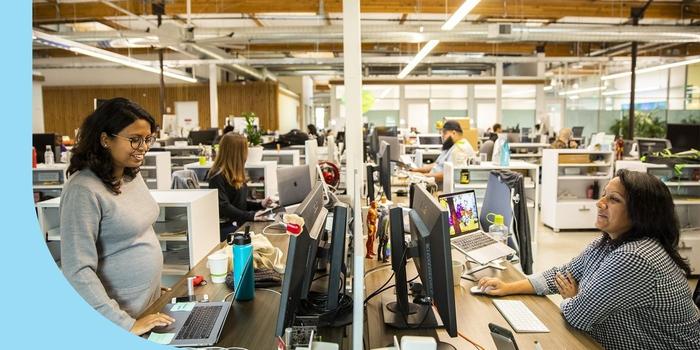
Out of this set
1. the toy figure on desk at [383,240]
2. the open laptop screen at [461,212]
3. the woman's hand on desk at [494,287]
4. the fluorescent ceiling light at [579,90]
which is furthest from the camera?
the fluorescent ceiling light at [579,90]

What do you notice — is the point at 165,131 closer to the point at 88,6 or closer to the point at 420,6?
the point at 88,6

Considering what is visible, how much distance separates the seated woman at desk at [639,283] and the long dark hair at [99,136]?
184 cm

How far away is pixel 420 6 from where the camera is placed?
28.7 feet

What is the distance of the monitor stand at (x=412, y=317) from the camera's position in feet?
6.11

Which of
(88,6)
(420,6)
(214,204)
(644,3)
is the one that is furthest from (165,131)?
(644,3)

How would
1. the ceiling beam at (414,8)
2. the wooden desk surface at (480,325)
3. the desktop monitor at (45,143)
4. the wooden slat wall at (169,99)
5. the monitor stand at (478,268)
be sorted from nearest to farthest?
the wooden desk surface at (480,325)
the monitor stand at (478,268)
the desktop monitor at (45,143)
the ceiling beam at (414,8)
the wooden slat wall at (169,99)

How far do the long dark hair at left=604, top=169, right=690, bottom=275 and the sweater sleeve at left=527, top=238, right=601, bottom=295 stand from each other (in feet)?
0.87

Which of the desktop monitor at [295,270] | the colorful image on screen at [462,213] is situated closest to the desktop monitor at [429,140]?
the colorful image on screen at [462,213]

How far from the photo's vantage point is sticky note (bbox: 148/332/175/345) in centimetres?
169

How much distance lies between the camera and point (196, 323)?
1827 mm

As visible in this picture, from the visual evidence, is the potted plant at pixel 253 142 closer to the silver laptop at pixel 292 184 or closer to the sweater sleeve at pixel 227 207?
the sweater sleeve at pixel 227 207

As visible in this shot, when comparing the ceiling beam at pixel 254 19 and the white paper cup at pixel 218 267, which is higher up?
the ceiling beam at pixel 254 19

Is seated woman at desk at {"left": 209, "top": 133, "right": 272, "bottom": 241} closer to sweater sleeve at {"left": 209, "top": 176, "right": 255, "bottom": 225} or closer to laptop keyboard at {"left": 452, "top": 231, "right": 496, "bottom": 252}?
sweater sleeve at {"left": 209, "top": 176, "right": 255, "bottom": 225}

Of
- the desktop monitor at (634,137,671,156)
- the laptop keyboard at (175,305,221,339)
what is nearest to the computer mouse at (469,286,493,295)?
the laptop keyboard at (175,305,221,339)
